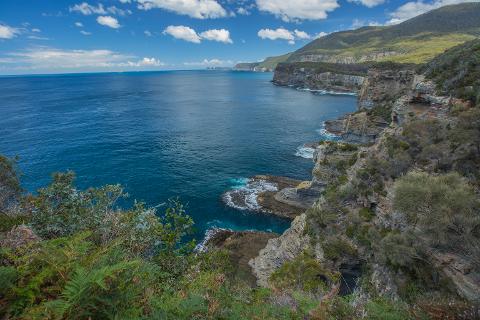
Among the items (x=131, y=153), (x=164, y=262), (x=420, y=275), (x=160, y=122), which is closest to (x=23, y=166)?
(x=131, y=153)

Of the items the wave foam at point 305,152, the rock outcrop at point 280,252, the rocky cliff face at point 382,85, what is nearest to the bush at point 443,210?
the rock outcrop at point 280,252

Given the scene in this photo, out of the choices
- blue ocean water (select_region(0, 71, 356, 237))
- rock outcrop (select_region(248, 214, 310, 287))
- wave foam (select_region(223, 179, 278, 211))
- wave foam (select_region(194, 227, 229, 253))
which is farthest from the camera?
blue ocean water (select_region(0, 71, 356, 237))

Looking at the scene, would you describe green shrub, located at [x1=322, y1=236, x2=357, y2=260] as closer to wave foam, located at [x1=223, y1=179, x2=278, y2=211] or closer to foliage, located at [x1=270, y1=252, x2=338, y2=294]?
foliage, located at [x1=270, y1=252, x2=338, y2=294]

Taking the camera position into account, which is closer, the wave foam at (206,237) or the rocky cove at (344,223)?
the rocky cove at (344,223)

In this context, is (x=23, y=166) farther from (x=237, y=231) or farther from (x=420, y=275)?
(x=420, y=275)

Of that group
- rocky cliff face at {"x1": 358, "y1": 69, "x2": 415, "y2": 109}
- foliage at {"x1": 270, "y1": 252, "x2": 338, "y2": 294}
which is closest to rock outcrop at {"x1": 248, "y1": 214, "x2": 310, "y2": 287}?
foliage at {"x1": 270, "y1": 252, "x2": 338, "y2": 294}

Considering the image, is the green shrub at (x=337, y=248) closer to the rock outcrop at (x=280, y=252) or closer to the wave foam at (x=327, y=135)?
the rock outcrop at (x=280, y=252)

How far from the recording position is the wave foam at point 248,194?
5187cm

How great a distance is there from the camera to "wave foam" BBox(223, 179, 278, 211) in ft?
170

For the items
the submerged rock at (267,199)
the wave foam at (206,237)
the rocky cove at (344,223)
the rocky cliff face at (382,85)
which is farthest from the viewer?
the rocky cliff face at (382,85)

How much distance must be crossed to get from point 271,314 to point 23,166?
69864 millimetres

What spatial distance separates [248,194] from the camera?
A: 55.4 m

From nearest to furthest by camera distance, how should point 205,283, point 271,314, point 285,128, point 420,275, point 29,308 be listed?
point 29,308 < point 271,314 < point 205,283 < point 420,275 < point 285,128

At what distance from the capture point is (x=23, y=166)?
60.9 meters
